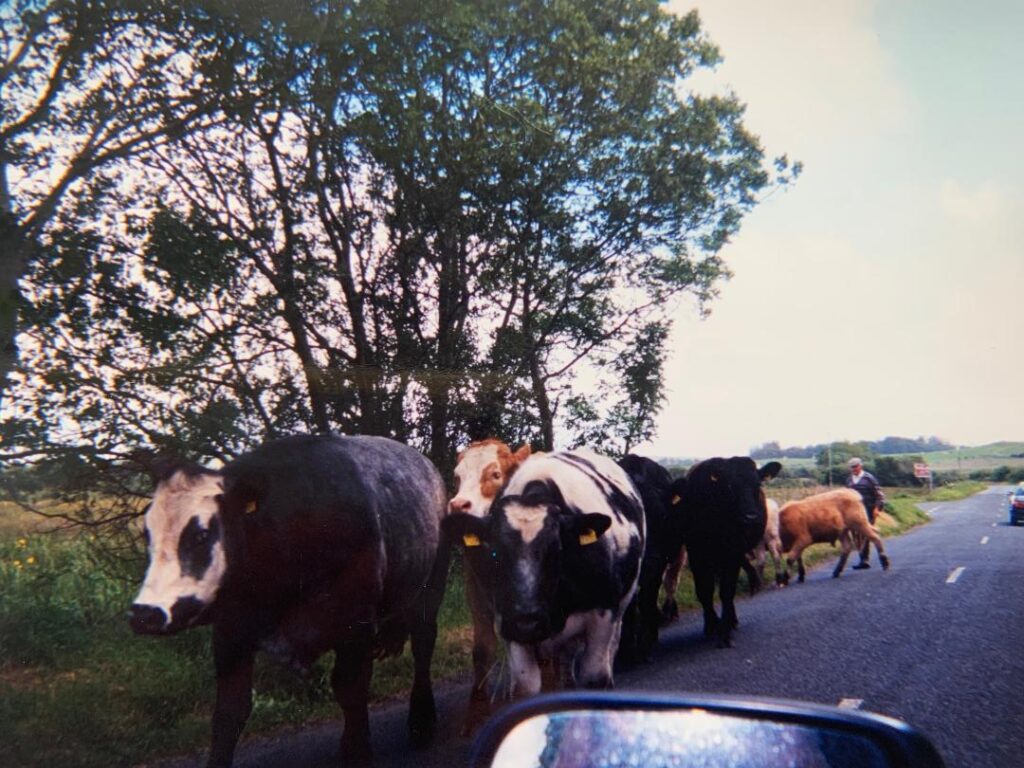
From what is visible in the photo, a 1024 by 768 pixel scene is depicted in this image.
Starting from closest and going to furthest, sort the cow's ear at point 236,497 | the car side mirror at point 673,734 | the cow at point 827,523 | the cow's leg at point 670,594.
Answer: the car side mirror at point 673,734 → the cow's ear at point 236,497 → the cow's leg at point 670,594 → the cow at point 827,523

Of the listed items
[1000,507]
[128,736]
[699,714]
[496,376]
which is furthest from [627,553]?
[1000,507]

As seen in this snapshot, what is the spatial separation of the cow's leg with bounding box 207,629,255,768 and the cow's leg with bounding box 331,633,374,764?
1.51ft

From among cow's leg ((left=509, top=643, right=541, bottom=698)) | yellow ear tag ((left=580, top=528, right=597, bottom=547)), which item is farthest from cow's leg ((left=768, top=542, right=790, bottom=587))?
A: cow's leg ((left=509, top=643, right=541, bottom=698))

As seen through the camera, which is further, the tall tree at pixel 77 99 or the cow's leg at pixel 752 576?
the cow's leg at pixel 752 576

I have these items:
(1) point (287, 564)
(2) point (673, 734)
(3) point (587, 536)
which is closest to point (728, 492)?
(3) point (587, 536)

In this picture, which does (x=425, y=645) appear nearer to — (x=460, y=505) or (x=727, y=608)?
(x=460, y=505)

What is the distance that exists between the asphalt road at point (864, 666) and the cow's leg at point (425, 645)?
91 mm

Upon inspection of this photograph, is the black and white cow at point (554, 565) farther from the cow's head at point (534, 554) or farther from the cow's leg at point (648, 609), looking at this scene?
the cow's leg at point (648, 609)

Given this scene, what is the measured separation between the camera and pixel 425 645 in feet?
15.3

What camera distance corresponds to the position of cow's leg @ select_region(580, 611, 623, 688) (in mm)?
4094

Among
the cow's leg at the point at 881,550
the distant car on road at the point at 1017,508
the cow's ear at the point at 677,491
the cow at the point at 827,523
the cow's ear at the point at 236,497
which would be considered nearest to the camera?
the cow's ear at the point at 236,497

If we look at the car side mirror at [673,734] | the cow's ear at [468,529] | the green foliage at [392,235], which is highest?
the green foliage at [392,235]

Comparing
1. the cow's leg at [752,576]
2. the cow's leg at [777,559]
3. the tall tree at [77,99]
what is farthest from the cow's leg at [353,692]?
the cow's leg at [777,559]

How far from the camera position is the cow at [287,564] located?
336 centimetres
